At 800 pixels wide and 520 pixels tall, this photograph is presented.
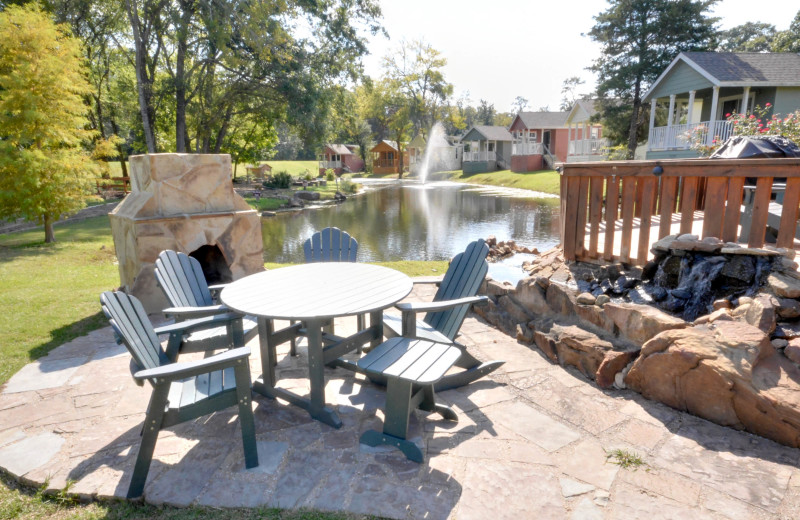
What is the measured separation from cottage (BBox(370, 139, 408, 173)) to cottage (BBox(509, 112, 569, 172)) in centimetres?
1240

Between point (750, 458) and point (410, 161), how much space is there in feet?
145

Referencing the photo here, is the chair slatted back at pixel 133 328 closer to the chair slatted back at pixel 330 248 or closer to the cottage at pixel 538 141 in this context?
the chair slatted back at pixel 330 248

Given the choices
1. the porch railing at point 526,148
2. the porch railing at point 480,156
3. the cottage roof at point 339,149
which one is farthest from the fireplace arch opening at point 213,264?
the cottage roof at point 339,149

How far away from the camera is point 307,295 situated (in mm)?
2666

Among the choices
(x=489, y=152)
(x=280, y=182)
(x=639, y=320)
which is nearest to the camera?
(x=639, y=320)

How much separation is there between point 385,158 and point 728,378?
42.9 metres

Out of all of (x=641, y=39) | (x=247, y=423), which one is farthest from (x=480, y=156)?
(x=247, y=423)

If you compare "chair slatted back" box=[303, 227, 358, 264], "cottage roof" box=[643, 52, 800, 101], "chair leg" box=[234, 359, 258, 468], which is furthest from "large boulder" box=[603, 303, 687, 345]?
"cottage roof" box=[643, 52, 800, 101]

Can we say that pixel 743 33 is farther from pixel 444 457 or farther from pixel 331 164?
pixel 444 457

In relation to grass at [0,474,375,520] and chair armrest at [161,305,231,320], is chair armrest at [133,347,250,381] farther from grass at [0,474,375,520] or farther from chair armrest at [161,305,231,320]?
chair armrest at [161,305,231,320]

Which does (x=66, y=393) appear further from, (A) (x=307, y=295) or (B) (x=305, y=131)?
(B) (x=305, y=131)

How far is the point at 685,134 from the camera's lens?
13516mm

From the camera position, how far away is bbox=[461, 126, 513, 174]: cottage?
3609cm

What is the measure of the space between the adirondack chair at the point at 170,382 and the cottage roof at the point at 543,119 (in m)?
34.0
